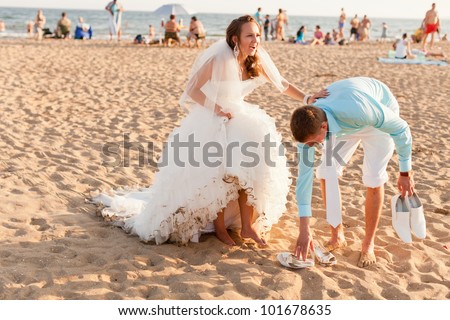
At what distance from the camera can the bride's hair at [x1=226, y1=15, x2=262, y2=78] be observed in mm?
3795

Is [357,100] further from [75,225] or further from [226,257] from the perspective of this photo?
[75,225]

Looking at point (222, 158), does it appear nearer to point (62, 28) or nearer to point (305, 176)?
point (305, 176)

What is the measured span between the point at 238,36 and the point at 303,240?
60.9 inches

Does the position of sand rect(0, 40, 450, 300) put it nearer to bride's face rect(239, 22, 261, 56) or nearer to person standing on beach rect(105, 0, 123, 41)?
bride's face rect(239, 22, 261, 56)

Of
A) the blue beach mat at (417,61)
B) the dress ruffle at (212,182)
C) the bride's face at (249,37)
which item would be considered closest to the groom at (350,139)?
the dress ruffle at (212,182)

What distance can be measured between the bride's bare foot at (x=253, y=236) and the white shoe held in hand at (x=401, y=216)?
980 mm

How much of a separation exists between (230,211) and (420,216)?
A: 1.42 metres

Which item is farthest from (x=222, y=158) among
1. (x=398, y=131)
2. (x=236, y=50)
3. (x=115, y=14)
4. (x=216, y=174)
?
(x=115, y=14)

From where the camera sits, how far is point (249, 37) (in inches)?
149

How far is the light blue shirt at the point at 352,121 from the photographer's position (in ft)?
10.5

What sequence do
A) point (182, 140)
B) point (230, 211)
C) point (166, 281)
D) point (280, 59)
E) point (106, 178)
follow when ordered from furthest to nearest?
point (280, 59) < point (106, 178) < point (230, 211) < point (182, 140) < point (166, 281)

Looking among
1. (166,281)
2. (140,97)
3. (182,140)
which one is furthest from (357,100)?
(140,97)

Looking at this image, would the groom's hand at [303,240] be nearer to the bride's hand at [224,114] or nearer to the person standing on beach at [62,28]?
the bride's hand at [224,114]
